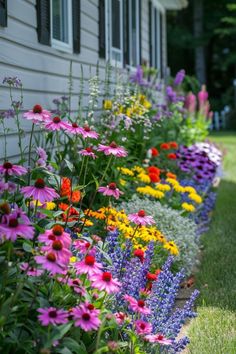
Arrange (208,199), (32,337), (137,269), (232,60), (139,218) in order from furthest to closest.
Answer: (232,60) → (208,199) → (137,269) → (139,218) → (32,337)

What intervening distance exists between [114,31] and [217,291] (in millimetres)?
5211

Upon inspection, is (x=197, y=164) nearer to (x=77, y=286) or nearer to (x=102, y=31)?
(x=102, y=31)

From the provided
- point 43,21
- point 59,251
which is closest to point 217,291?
point 59,251

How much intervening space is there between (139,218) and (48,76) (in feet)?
9.76

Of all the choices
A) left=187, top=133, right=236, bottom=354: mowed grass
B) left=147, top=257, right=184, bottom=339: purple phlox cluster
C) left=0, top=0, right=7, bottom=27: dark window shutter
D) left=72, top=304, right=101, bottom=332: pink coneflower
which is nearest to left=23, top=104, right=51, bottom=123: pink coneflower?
left=72, top=304, right=101, bottom=332: pink coneflower

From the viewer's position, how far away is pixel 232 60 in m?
26.3

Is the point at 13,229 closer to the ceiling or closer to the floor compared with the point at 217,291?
closer to the ceiling

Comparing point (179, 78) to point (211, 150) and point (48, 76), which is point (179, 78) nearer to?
point (211, 150)

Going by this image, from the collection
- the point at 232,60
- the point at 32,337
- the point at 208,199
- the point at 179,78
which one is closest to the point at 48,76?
the point at 208,199

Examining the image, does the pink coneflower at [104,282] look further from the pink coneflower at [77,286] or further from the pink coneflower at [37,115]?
the pink coneflower at [37,115]

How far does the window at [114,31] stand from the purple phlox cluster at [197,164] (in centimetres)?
166

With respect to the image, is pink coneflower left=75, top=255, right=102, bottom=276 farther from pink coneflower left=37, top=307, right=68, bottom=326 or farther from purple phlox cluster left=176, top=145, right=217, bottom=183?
purple phlox cluster left=176, top=145, right=217, bottom=183

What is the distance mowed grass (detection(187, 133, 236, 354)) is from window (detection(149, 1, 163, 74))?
20.1 feet

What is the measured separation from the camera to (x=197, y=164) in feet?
23.3
